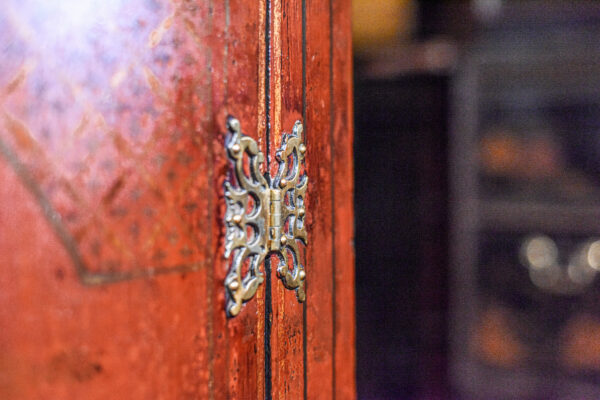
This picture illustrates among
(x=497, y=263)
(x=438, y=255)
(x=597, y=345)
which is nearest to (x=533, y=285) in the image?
(x=497, y=263)

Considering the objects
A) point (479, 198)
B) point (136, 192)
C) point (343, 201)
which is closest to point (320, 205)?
point (343, 201)

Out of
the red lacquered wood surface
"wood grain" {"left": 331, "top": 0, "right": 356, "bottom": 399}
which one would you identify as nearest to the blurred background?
"wood grain" {"left": 331, "top": 0, "right": 356, "bottom": 399}

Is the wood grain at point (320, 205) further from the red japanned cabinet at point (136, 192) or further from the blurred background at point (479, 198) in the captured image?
the blurred background at point (479, 198)

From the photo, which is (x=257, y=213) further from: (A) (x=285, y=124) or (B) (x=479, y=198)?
(B) (x=479, y=198)

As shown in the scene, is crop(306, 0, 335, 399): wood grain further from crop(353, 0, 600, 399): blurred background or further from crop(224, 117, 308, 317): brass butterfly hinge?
crop(353, 0, 600, 399): blurred background

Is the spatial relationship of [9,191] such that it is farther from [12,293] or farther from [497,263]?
[497,263]

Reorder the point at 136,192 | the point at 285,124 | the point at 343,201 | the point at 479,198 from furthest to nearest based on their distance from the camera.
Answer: the point at 479,198 → the point at 343,201 → the point at 285,124 → the point at 136,192
